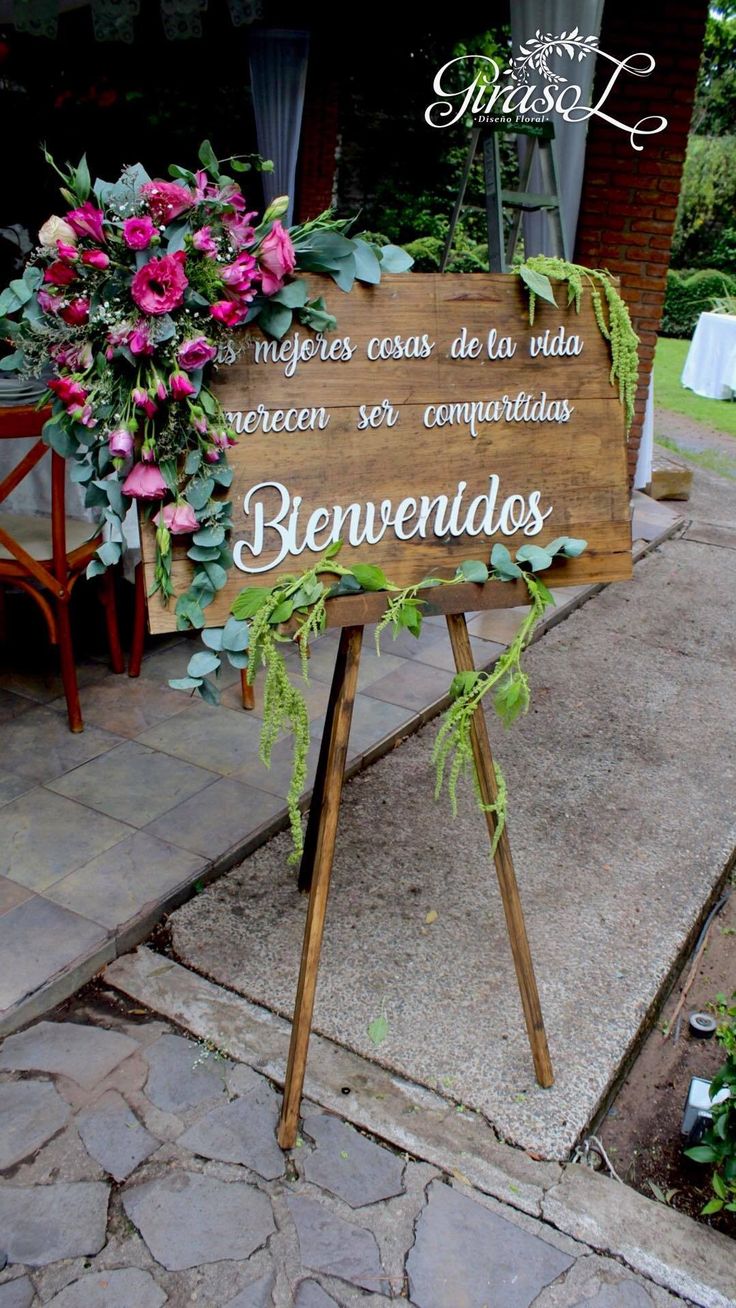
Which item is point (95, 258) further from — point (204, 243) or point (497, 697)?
point (497, 697)

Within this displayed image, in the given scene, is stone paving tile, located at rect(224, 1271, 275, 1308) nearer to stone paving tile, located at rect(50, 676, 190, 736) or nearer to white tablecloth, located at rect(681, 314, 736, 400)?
stone paving tile, located at rect(50, 676, 190, 736)

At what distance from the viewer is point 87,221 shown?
4.70 feet

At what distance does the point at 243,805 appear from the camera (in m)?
2.90

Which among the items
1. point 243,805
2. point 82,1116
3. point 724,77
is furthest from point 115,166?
point 724,77

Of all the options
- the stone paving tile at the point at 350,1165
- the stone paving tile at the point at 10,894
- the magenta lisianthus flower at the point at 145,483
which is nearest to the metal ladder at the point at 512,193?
the magenta lisianthus flower at the point at 145,483

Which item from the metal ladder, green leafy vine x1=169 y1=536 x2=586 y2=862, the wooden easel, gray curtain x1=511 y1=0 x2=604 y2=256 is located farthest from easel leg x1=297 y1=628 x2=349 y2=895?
gray curtain x1=511 y1=0 x2=604 y2=256

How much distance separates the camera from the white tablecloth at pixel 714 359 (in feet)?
36.0

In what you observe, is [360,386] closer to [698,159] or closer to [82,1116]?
[82,1116]

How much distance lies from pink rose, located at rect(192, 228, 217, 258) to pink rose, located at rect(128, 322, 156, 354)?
14 centimetres

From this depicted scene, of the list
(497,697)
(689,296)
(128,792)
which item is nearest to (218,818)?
(128,792)

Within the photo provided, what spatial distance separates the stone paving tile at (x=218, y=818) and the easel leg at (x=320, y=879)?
90 cm

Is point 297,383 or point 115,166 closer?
point 297,383

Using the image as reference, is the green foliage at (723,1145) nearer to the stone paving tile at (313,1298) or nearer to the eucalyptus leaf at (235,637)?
the stone paving tile at (313,1298)

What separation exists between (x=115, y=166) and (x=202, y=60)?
6.42 feet
